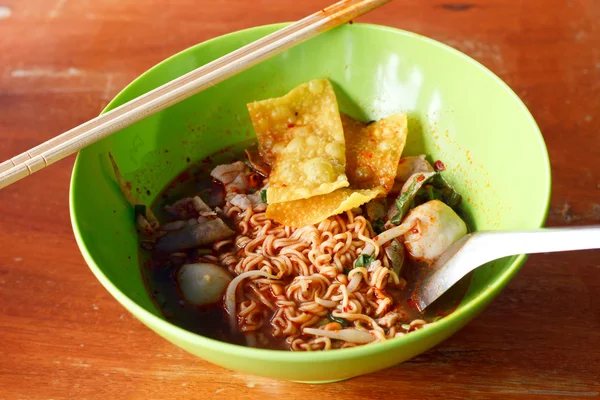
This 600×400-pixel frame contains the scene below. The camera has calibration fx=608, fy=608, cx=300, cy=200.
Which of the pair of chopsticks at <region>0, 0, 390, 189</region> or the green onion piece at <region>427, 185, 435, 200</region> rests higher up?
the pair of chopsticks at <region>0, 0, 390, 189</region>

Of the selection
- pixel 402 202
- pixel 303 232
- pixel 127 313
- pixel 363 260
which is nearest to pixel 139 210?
pixel 127 313

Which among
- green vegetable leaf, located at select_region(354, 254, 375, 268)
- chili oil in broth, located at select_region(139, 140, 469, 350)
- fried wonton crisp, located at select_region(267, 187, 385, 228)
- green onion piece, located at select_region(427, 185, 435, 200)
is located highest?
green onion piece, located at select_region(427, 185, 435, 200)

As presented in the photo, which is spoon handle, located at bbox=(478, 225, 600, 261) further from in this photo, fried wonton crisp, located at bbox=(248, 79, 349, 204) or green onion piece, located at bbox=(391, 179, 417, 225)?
fried wonton crisp, located at bbox=(248, 79, 349, 204)

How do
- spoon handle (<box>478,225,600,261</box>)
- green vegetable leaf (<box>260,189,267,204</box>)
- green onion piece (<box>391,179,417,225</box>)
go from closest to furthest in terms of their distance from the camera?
1. spoon handle (<box>478,225,600,261</box>)
2. green onion piece (<box>391,179,417,225</box>)
3. green vegetable leaf (<box>260,189,267,204</box>)

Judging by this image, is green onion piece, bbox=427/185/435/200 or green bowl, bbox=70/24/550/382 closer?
green bowl, bbox=70/24/550/382

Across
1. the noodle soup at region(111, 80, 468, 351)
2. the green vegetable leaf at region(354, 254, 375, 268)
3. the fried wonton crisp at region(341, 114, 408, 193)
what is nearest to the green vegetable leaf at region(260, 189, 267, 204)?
the noodle soup at region(111, 80, 468, 351)

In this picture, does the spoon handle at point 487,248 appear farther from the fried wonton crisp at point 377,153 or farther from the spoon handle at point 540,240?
the fried wonton crisp at point 377,153

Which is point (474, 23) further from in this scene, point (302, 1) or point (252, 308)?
point (252, 308)
